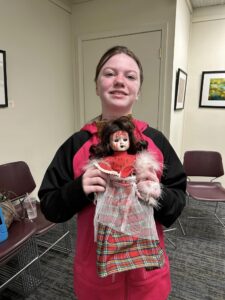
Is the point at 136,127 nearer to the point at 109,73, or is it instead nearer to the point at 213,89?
the point at 109,73

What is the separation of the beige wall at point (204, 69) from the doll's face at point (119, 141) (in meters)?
3.10

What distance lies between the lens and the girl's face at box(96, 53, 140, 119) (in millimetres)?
741

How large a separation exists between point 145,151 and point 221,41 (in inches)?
126

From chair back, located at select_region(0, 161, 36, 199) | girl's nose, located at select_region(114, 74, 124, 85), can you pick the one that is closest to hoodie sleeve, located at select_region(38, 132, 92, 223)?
girl's nose, located at select_region(114, 74, 124, 85)

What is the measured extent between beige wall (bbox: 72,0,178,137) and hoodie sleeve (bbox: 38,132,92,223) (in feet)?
6.82

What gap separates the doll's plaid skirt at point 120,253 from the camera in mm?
631

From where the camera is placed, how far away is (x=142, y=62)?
2684 mm

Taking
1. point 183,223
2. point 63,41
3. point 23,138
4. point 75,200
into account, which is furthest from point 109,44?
point 75,200

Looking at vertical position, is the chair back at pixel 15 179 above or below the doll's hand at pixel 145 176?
below

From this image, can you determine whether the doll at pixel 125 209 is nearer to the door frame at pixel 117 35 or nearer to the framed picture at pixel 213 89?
the door frame at pixel 117 35

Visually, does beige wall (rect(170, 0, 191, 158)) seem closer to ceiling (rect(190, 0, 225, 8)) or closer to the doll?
ceiling (rect(190, 0, 225, 8))

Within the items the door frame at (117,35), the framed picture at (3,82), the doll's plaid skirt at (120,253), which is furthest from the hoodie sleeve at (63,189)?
the door frame at (117,35)

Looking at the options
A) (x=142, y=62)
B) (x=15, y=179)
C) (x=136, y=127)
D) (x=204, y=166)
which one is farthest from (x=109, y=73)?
(x=204, y=166)

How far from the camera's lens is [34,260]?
5.57 ft
